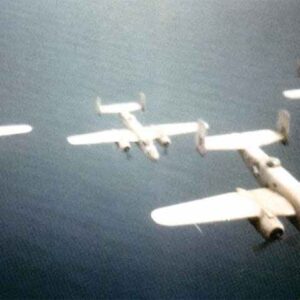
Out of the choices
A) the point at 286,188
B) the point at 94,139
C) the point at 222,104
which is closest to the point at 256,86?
the point at 222,104

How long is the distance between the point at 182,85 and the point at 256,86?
12.4 meters

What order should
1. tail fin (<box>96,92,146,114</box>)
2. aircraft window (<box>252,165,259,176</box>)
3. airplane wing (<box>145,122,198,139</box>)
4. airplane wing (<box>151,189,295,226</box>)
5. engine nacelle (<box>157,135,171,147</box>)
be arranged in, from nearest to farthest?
airplane wing (<box>151,189,295,226</box>) → aircraft window (<box>252,165,259,176</box>) → engine nacelle (<box>157,135,171,147</box>) → airplane wing (<box>145,122,198,139</box>) → tail fin (<box>96,92,146,114</box>)

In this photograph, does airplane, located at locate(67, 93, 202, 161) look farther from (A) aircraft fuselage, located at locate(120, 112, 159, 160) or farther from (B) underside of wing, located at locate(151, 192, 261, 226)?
(B) underside of wing, located at locate(151, 192, 261, 226)

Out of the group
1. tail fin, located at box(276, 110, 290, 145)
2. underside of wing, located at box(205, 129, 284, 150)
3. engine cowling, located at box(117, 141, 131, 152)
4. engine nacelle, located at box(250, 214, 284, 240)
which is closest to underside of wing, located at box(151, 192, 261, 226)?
engine nacelle, located at box(250, 214, 284, 240)

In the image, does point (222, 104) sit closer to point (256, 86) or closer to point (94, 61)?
point (256, 86)

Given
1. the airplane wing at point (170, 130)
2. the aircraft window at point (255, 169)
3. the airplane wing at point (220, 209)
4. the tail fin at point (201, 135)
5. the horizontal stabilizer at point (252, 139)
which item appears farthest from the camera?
the airplane wing at point (170, 130)

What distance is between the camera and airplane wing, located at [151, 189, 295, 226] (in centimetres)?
2245

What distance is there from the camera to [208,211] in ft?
76.3

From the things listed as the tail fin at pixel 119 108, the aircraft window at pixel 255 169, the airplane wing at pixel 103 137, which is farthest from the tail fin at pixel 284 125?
the tail fin at pixel 119 108

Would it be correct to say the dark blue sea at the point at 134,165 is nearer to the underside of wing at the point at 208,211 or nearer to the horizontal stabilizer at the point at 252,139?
the underside of wing at the point at 208,211

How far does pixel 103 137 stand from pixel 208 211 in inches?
680

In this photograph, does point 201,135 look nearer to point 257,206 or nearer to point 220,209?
point 220,209

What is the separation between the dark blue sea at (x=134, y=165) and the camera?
40844 millimetres

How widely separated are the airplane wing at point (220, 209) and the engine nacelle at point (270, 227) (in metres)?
0.55
